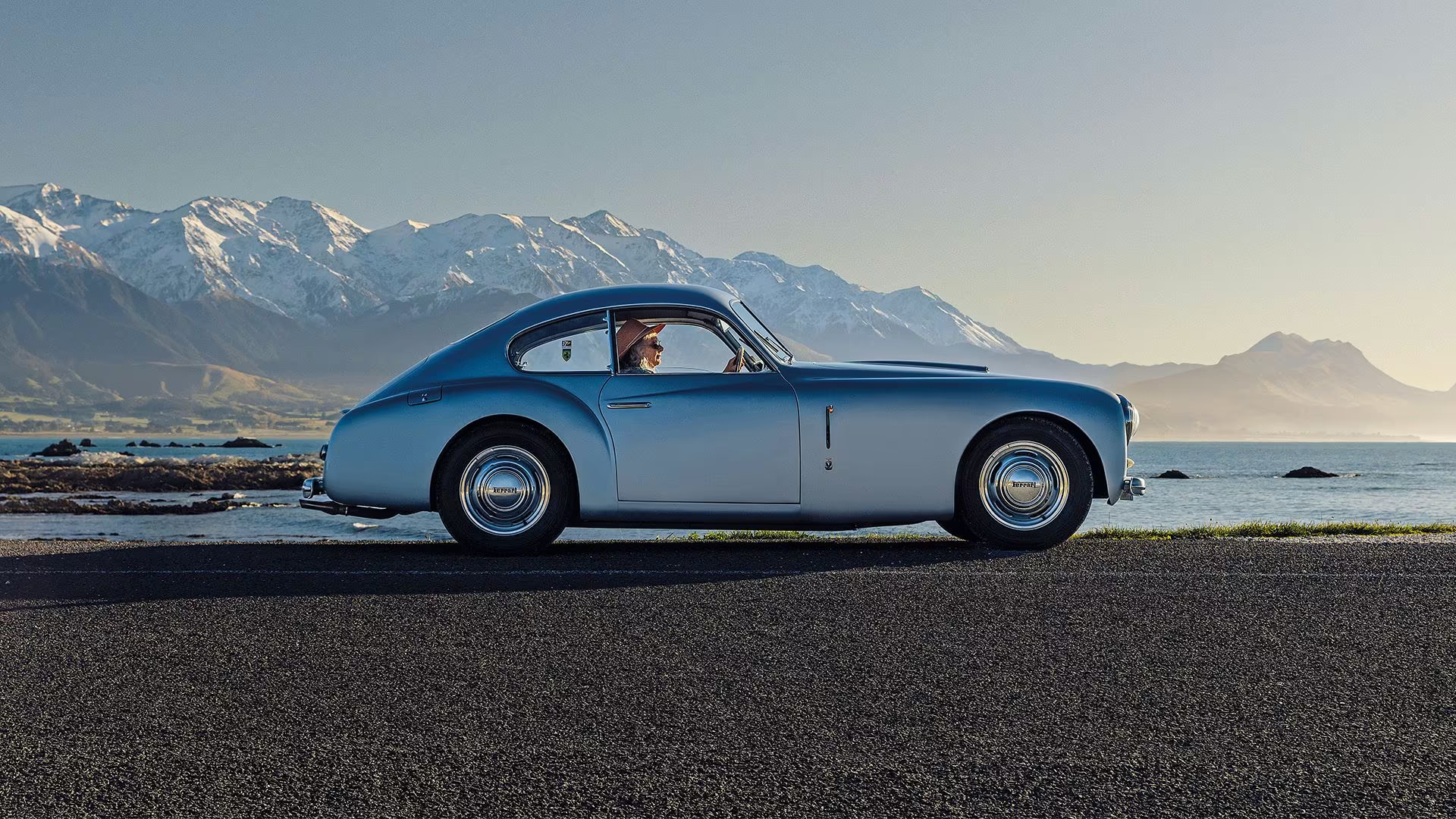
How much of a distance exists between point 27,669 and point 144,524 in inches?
1009

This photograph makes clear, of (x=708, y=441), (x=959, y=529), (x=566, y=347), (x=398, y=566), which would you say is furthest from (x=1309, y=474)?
(x=398, y=566)

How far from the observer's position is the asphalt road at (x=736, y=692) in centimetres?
282

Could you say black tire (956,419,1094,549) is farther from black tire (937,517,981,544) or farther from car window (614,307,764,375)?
car window (614,307,764,375)

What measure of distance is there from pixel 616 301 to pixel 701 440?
1.25 meters

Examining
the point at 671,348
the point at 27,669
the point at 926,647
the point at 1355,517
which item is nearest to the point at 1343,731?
the point at 926,647

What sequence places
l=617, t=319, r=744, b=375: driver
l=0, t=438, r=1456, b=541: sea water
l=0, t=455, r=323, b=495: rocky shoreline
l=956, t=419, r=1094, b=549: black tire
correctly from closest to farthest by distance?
l=956, t=419, r=1094, b=549: black tire
l=617, t=319, r=744, b=375: driver
l=0, t=438, r=1456, b=541: sea water
l=0, t=455, r=323, b=495: rocky shoreline

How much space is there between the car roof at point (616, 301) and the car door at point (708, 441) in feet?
2.36

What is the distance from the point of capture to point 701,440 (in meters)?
7.43

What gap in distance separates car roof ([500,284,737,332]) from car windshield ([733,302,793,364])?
0.37 ft

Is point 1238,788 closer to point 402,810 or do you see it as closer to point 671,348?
point 402,810

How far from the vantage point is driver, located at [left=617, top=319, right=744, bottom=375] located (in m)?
7.72

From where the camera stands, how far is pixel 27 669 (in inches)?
166

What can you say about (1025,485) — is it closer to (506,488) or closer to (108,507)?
(506,488)

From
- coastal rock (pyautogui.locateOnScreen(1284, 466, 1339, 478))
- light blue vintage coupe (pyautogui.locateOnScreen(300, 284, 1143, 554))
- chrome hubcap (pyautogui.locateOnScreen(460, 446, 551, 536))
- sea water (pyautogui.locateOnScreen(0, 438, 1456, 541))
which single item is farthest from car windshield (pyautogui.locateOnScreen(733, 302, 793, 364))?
coastal rock (pyautogui.locateOnScreen(1284, 466, 1339, 478))
